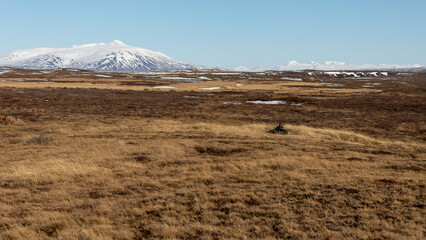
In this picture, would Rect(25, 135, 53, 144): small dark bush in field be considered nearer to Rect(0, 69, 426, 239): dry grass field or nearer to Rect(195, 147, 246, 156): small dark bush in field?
Rect(0, 69, 426, 239): dry grass field

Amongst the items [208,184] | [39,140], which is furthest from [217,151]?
[39,140]

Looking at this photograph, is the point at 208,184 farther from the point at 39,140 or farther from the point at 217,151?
the point at 39,140

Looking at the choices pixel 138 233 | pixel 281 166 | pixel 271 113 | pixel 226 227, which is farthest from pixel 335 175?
pixel 271 113

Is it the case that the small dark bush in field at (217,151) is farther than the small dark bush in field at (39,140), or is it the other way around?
the small dark bush in field at (39,140)

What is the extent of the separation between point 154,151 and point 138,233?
31.6 feet

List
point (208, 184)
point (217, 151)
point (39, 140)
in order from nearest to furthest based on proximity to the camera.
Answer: point (208, 184) < point (217, 151) < point (39, 140)

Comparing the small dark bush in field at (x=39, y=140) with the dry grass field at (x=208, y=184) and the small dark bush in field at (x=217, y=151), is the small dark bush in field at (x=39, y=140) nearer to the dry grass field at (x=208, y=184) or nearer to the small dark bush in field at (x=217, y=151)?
the dry grass field at (x=208, y=184)

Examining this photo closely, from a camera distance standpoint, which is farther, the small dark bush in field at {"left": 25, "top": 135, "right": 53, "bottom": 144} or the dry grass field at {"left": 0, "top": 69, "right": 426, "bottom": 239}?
the small dark bush in field at {"left": 25, "top": 135, "right": 53, "bottom": 144}

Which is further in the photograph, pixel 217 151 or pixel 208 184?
pixel 217 151

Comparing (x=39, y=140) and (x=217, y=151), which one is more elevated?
(x=39, y=140)

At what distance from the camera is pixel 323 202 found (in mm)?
10539

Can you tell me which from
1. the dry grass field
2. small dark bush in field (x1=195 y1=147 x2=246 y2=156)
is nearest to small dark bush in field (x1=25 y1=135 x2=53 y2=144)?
the dry grass field

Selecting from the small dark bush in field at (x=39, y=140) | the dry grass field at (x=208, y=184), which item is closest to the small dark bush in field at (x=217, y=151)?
the dry grass field at (x=208, y=184)

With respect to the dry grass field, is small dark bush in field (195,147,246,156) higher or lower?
lower
